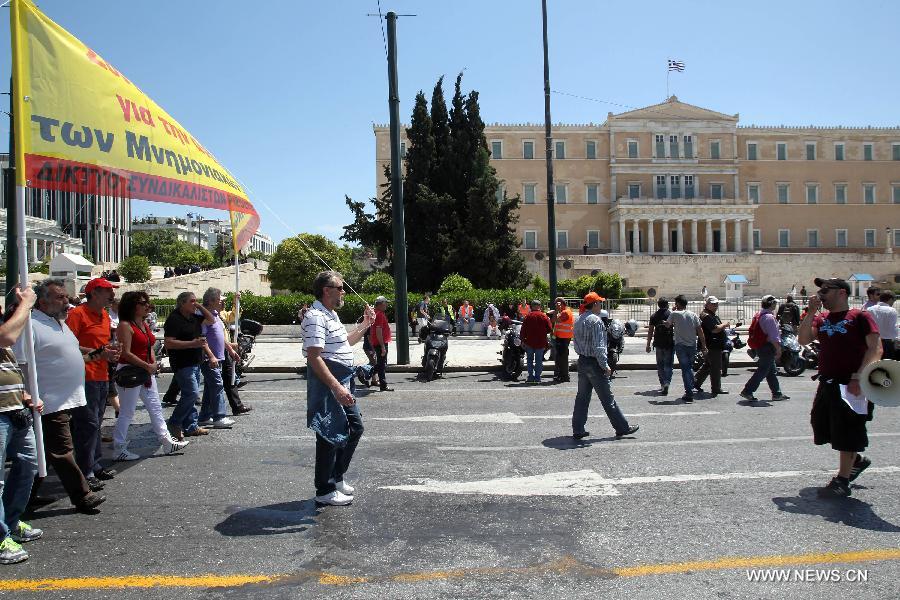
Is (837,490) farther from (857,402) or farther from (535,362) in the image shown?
(535,362)

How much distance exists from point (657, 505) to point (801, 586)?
56.7 inches

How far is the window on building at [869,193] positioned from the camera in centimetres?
7150

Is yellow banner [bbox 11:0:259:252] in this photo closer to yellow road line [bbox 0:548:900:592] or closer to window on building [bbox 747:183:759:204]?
yellow road line [bbox 0:548:900:592]

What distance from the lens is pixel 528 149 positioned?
6756 centimetres

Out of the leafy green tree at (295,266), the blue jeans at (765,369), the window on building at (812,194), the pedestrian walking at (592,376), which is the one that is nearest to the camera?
the pedestrian walking at (592,376)

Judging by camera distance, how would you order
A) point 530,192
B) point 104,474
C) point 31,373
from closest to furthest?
point 31,373, point 104,474, point 530,192

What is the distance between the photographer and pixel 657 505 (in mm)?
5285

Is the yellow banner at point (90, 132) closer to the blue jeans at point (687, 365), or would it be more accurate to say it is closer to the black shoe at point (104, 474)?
the black shoe at point (104, 474)

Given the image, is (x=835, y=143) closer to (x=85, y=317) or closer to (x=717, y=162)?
(x=717, y=162)

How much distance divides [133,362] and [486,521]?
379 cm

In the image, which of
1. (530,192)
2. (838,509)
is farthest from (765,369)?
(530,192)

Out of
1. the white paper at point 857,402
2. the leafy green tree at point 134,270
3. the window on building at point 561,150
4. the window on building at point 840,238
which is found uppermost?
the window on building at point 561,150

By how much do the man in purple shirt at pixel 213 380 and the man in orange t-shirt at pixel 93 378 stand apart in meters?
1.83

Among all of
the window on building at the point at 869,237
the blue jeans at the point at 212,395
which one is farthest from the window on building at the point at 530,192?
the blue jeans at the point at 212,395
